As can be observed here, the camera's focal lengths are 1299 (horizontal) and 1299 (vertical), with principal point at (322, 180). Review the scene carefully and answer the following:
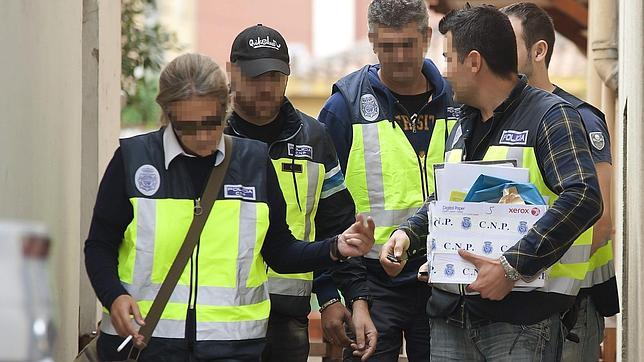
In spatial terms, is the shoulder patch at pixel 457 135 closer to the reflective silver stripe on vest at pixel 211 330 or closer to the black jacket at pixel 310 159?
the black jacket at pixel 310 159

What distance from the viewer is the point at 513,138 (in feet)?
14.4

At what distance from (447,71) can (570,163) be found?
2.05ft

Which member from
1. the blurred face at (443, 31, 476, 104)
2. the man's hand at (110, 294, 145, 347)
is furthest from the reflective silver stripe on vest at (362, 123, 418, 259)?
the man's hand at (110, 294, 145, 347)

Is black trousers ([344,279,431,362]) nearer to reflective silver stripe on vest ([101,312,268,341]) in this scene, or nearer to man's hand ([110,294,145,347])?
reflective silver stripe on vest ([101,312,268,341])

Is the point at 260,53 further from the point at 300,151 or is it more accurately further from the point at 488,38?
the point at 488,38

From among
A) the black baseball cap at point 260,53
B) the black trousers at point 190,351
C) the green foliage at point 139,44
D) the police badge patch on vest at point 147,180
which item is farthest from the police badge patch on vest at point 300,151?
the green foliage at point 139,44

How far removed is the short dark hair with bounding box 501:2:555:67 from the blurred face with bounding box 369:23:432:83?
1.27 feet

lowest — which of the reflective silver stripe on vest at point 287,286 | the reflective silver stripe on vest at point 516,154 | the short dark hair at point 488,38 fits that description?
the reflective silver stripe on vest at point 287,286

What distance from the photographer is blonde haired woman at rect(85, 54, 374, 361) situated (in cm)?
421

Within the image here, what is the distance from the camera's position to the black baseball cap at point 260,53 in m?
5.11

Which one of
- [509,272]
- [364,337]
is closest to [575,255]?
[509,272]

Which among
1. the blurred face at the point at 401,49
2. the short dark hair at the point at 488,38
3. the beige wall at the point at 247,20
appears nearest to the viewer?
the short dark hair at the point at 488,38

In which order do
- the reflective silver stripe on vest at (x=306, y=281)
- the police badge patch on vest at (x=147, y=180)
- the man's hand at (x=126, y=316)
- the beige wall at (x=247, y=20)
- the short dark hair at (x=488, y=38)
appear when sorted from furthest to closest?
the beige wall at (x=247, y=20) → the reflective silver stripe on vest at (x=306, y=281) → the short dark hair at (x=488, y=38) → the police badge patch on vest at (x=147, y=180) → the man's hand at (x=126, y=316)

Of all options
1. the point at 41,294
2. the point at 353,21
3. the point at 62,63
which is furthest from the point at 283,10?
the point at 41,294
